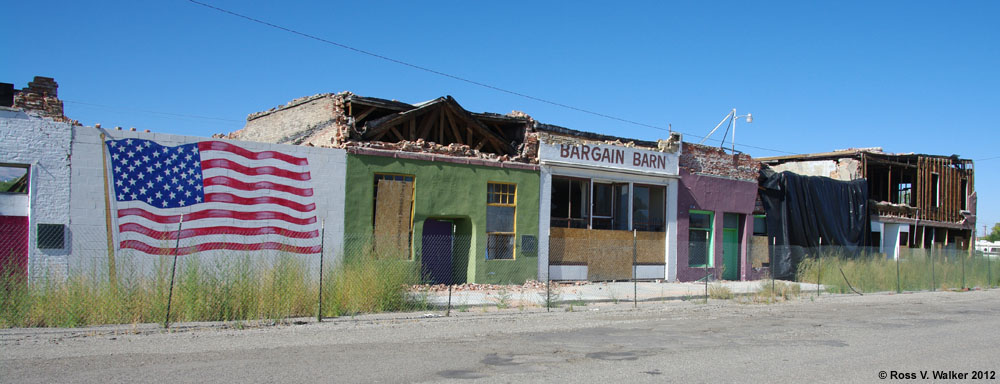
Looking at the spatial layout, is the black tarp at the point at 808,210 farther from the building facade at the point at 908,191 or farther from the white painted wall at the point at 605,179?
the white painted wall at the point at 605,179

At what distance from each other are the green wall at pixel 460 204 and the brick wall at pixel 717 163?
692cm

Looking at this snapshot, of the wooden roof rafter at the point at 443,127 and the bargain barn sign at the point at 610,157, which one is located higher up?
the wooden roof rafter at the point at 443,127

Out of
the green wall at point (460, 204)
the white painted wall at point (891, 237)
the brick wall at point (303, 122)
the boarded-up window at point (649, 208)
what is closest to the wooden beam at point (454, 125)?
the green wall at point (460, 204)

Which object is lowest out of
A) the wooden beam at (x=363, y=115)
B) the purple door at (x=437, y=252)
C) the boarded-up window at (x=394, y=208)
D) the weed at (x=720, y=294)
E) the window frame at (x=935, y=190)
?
the weed at (x=720, y=294)

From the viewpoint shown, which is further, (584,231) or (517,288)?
(584,231)

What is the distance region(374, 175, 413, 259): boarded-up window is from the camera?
19078mm

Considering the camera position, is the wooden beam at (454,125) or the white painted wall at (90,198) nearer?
the white painted wall at (90,198)

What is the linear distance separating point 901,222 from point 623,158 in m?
18.2

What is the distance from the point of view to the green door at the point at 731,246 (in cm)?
2706

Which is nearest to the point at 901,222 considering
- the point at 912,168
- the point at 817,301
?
the point at 912,168

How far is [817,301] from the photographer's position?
65.7 feet

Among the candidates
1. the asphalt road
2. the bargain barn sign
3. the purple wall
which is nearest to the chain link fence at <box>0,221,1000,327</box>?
the purple wall

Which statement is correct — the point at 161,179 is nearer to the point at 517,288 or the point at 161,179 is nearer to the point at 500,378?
the point at 517,288

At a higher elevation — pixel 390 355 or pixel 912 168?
pixel 912 168
